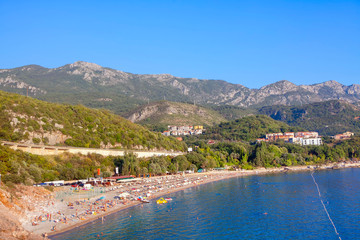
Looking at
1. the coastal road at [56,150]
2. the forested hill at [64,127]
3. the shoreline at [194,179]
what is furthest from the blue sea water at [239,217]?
the forested hill at [64,127]

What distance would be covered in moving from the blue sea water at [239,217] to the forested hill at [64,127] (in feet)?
97.1

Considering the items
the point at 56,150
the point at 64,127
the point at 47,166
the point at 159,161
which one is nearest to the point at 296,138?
the point at 159,161

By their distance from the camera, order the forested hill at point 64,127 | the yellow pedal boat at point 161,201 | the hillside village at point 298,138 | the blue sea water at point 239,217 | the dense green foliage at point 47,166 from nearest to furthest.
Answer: the blue sea water at point 239,217 → the dense green foliage at point 47,166 → the yellow pedal boat at point 161,201 → the forested hill at point 64,127 → the hillside village at point 298,138

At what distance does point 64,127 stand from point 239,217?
1993 inches

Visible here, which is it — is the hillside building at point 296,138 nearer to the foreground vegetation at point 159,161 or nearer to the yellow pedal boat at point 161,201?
the foreground vegetation at point 159,161

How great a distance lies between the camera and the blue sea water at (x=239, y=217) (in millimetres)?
37469

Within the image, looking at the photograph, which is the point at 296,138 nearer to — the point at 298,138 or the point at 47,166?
the point at 298,138

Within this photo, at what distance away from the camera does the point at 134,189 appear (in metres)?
62.5

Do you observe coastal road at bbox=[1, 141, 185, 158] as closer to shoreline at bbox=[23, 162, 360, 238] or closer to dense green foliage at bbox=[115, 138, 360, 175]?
dense green foliage at bbox=[115, 138, 360, 175]

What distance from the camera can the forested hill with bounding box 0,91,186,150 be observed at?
229ft

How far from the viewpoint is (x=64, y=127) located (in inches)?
3145

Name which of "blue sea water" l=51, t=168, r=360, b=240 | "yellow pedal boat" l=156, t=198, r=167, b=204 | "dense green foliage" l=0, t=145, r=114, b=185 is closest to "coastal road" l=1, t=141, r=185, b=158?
"dense green foliage" l=0, t=145, r=114, b=185

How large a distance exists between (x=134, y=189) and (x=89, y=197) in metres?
10.9

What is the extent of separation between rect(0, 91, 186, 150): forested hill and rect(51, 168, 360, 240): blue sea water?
29584 mm
